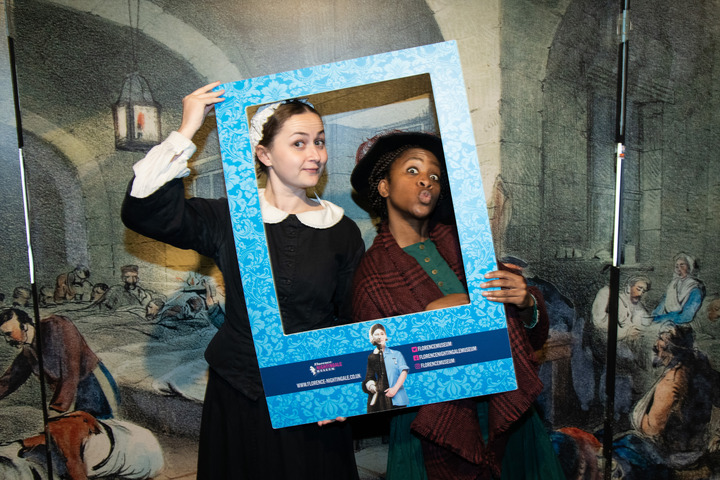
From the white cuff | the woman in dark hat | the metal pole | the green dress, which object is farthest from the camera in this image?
the metal pole

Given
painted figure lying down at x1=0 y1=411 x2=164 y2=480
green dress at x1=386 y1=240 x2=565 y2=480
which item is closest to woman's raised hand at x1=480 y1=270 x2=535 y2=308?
green dress at x1=386 y1=240 x2=565 y2=480

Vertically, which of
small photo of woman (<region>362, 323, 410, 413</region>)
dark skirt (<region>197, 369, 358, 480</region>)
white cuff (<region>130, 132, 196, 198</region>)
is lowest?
dark skirt (<region>197, 369, 358, 480</region>)

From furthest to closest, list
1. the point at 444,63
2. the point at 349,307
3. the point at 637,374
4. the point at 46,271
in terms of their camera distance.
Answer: the point at 637,374
the point at 46,271
the point at 349,307
the point at 444,63

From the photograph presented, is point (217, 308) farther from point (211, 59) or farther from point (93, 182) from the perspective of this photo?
point (211, 59)

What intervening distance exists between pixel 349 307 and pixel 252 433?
2.19 feet

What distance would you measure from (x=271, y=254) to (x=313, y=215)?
0.23 metres

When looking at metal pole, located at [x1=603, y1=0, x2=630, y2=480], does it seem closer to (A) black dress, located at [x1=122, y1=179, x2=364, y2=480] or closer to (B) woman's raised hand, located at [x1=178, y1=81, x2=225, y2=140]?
(A) black dress, located at [x1=122, y1=179, x2=364, y2=480]

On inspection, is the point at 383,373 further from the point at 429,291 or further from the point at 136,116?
the point at 136,116

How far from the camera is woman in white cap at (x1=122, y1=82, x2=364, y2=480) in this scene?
1.88 m

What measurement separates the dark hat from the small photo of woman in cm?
64

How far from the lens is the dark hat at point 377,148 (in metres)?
2.08

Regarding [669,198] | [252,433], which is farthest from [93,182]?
[669,198]

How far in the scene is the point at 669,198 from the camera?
297 centimetres

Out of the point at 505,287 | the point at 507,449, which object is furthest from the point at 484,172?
the point at 507,449
